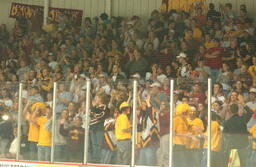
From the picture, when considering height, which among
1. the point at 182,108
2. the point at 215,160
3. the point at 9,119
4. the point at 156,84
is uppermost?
the point at 156,84

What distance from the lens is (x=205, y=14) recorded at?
64.1 feet

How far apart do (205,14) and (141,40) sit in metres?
2.09

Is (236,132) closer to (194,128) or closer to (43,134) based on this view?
(194,128)

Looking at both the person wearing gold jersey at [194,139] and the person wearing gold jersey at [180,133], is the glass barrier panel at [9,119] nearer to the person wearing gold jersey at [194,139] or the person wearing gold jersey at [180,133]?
the person wearing gold jersey at [180,133]

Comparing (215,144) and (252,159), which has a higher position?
(215,144)

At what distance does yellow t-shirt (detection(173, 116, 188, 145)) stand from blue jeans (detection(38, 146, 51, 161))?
2776 mm

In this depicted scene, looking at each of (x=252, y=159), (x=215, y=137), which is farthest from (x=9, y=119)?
(x=252, y=159)

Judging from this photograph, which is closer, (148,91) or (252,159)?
(252,159)

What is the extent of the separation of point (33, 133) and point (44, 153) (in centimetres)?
53

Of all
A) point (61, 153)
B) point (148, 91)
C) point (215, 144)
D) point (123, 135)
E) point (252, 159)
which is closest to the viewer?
point (252, 159)

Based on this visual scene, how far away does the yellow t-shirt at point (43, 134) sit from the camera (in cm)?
1334

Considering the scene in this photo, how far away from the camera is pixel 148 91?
483 inches

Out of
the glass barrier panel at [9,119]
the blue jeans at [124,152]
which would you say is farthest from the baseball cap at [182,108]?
the glass barrier panel at [9,119]

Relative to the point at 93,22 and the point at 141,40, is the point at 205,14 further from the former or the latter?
the point at 93,22
